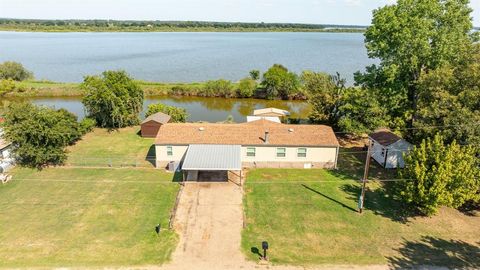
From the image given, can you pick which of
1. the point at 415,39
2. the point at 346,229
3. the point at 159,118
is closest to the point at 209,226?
the point at 346,229

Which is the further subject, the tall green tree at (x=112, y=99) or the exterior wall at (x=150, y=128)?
the tall green tree at (x=112, y=99)

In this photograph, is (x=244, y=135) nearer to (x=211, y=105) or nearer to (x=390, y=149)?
(x=390, y=149)

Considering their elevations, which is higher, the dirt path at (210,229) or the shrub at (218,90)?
the shrub at (218,90)

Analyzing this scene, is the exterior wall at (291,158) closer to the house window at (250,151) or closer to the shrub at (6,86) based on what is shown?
the house window at (250,151)

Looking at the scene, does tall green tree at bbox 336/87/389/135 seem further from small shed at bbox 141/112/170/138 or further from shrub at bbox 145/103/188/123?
small shed at bbox 141/112/170/138

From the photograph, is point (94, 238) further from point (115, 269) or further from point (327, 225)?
point (327, 225)

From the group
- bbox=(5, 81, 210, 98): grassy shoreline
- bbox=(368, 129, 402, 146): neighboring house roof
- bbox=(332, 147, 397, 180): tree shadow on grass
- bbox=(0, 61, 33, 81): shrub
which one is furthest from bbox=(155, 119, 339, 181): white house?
bbox=(0, 61, 33, 81): shrub

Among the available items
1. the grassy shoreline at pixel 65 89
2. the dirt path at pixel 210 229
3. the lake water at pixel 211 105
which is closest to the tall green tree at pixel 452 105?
the dirt path at pixel 210 229

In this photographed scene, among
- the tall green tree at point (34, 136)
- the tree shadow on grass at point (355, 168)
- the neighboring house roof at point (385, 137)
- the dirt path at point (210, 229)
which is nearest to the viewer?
the dirt path at point (210, 229)
